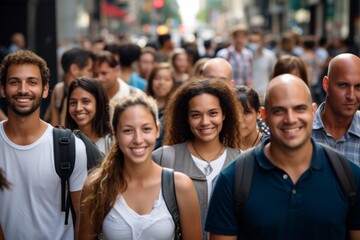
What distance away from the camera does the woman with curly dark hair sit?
5449 millimetres

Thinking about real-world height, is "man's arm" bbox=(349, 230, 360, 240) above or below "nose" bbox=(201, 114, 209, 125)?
below

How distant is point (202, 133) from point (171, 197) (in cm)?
100

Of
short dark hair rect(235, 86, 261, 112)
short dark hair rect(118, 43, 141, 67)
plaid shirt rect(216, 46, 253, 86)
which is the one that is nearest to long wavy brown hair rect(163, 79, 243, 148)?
short dark hair rect(235, 86, 261, 112)

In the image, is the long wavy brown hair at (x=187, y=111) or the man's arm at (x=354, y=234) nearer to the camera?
the man's arm at (x=354, y=234)

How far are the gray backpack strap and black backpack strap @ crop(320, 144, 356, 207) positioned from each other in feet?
5.20

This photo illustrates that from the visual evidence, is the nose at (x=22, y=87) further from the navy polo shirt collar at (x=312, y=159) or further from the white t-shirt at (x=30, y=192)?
the navy polo shirt collar at (x=312, y=159)

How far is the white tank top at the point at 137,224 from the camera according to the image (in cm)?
457

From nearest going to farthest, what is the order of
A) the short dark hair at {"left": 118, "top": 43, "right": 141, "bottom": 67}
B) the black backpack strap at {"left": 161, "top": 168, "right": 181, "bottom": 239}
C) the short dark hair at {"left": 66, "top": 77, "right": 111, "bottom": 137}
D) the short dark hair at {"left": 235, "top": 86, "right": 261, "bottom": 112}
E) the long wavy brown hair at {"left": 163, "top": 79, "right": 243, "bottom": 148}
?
the black backpack strap at {"left": 161, "top": 168, "right": 181, "bottom": 239} < the long wavy brown hair at {"left": 163, "top": 79, "right": 243, "bottom": 148} < the short dark hair at {"left": 235, "top": 86, "right": 261, "bottom": 112} < the short dark hair at {"left": 66, "top": 77, "right": 111, "bottom": 137} < the short dark hair at {"left": 118, "top": 43, "right": 141, "bottom": 67}

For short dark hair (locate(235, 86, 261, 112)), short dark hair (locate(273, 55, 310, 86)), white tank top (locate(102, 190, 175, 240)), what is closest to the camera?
white tank top (locate(102, 190, 175, 240))

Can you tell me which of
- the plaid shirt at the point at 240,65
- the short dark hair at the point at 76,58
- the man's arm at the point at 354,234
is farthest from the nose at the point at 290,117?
the plaid shirt at the point at 240,65

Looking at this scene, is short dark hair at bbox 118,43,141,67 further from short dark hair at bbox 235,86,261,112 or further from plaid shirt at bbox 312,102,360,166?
plaid shirt at bbox 312,102,360,166

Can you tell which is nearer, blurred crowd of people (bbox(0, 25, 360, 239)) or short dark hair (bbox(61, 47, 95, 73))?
blurred crowd of people (bbox(0, 25, 360, 239))

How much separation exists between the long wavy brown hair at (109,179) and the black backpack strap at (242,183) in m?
0.92

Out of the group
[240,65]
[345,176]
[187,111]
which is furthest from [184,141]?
[240,65]
